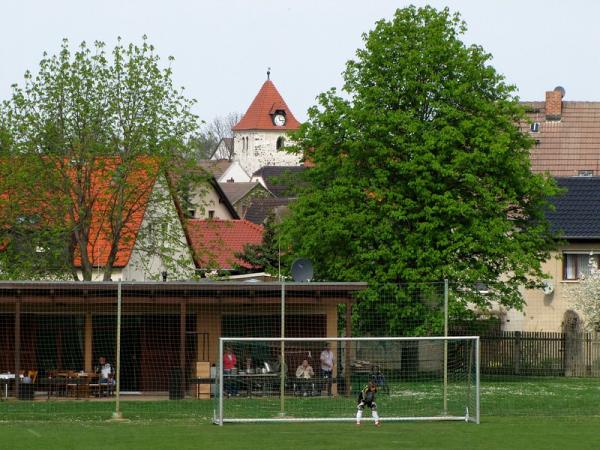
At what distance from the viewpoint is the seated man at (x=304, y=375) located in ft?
97.2

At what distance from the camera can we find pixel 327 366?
30312mm

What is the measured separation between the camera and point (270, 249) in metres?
60.0

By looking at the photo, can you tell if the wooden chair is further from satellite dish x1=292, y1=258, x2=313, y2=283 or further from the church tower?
the church tower

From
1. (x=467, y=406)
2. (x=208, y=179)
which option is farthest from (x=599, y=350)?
(x=467, y=406)

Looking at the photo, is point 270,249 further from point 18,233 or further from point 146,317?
point 146,317

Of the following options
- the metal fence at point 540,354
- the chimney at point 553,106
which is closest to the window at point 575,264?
the metal fence at point 540,354

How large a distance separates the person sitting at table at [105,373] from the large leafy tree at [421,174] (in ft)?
39.8

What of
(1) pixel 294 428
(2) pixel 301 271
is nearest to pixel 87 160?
(2) pixel 301 271

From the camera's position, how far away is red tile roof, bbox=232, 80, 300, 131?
517 ft

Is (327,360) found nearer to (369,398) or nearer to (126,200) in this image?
(369,398)

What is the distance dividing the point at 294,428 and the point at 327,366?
4.80m

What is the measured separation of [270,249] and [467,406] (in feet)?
108

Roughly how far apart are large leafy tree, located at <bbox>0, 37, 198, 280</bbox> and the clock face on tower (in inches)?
4441

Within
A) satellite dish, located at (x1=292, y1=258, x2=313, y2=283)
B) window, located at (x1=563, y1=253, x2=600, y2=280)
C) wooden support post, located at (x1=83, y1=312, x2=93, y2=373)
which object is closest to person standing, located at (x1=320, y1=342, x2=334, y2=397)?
satellite dish, located at (x1=292, y1=258, x2=313, y2=283)
